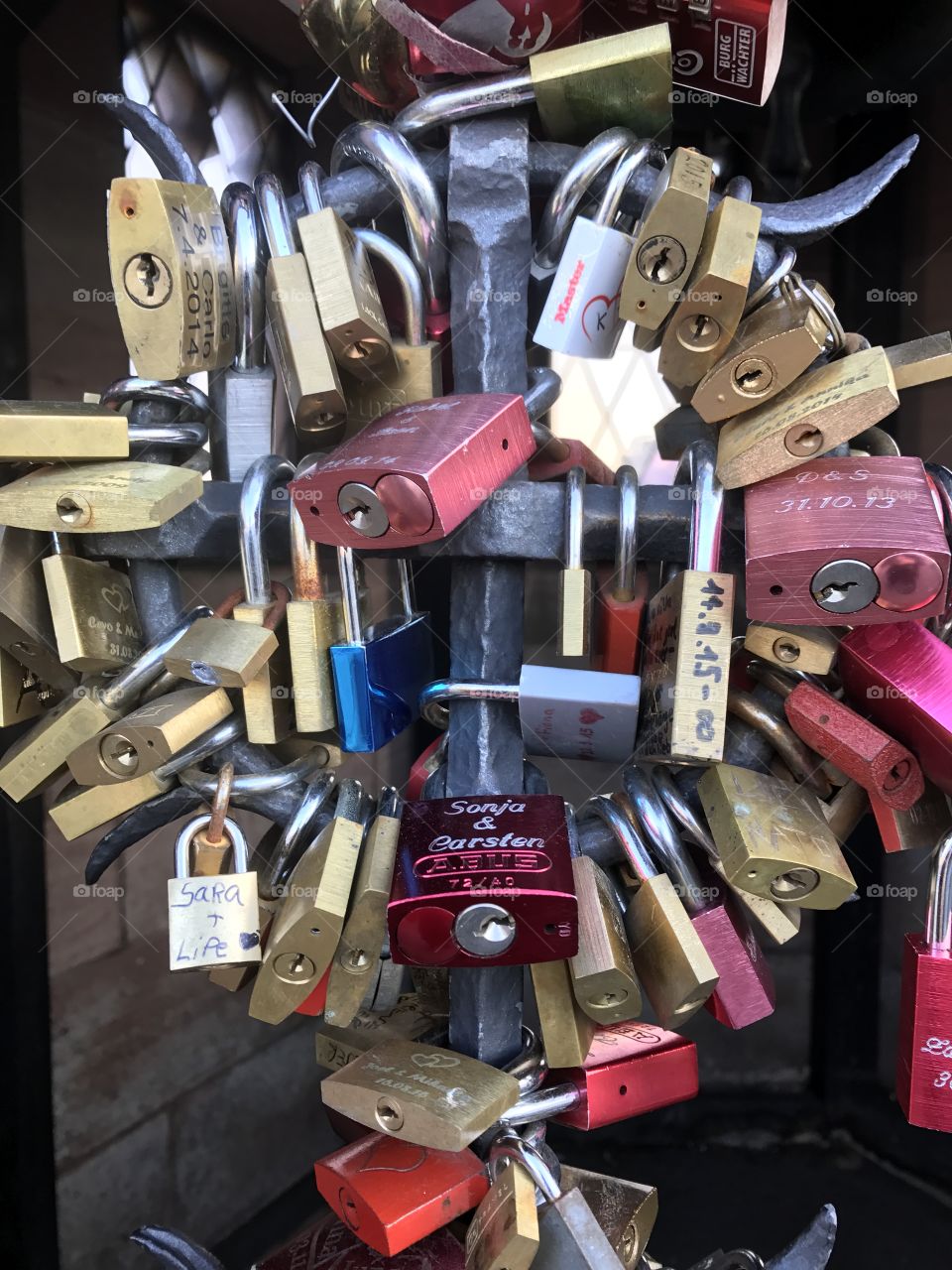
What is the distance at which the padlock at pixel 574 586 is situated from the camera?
27.0 inches

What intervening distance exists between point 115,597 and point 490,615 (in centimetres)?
30

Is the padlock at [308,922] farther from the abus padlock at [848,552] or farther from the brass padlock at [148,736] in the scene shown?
the abus padlock at [848,552]

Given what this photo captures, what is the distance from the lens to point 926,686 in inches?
26.4

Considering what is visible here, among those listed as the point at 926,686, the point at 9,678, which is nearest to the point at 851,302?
the point at 926,686

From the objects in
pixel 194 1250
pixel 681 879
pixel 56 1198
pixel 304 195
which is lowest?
pixel 56 1198

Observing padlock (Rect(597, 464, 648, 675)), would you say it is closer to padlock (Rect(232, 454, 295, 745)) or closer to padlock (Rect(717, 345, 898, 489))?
padlock (Rect(717, 345, 898, 489))

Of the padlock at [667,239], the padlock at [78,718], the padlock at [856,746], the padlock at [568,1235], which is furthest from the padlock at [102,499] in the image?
the padlock at [568,1235]

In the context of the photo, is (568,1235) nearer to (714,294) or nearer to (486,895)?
(486,895)

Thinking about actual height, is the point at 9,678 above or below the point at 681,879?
above

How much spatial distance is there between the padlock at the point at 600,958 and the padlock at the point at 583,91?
55 centimetres

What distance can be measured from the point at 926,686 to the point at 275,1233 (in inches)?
58.6

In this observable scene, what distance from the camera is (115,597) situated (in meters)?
0.77

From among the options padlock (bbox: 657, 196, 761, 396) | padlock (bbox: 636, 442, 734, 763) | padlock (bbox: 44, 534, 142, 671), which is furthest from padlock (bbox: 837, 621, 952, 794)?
padlock (bbox: 44, 534, 142, 671)

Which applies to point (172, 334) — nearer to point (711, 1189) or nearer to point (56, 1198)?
point (56, 1198)
